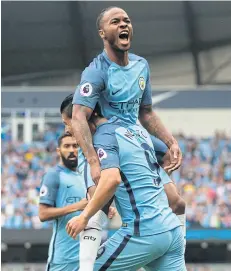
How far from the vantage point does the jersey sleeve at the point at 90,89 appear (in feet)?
16.2

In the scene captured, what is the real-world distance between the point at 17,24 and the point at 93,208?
2281 centimetres

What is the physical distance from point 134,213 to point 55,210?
7.48 feet

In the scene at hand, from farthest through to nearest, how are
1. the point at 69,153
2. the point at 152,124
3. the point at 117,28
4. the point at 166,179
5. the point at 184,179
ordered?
1. the point at 184,179
2. the point at 69,153
3. the point at 166,179
4. the point at 152,124
5. the point at 117,28

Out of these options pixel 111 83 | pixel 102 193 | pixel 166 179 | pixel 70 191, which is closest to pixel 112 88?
pixel 111 83

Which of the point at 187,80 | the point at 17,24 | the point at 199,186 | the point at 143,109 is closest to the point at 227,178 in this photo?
the point at 199,186

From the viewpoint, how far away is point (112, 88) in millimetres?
4996

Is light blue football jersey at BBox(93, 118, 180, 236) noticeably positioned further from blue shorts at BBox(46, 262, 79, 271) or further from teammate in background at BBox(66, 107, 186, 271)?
blue shorts at BBox(46, 262, 79, 271)

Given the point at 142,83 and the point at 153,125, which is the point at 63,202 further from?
the point at 142,83

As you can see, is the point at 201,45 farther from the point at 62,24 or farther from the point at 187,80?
the point at 62,24

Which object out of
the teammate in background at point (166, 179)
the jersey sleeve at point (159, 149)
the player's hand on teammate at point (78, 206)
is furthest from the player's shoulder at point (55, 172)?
the jersey sleeve at point (159, 149)

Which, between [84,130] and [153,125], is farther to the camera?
[153,125]

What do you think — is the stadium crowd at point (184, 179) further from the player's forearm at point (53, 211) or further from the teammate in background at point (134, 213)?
the teammate in background at point (134, 213)

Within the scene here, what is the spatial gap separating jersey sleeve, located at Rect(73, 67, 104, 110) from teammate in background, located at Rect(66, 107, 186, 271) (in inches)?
7.2

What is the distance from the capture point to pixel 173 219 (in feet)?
16.4
